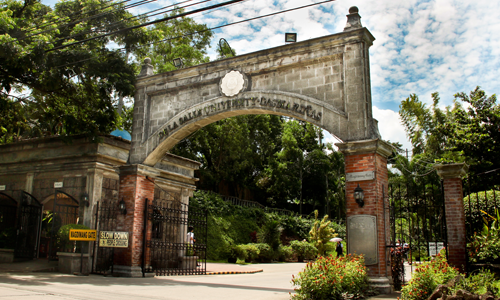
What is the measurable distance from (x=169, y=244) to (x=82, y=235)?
272cm

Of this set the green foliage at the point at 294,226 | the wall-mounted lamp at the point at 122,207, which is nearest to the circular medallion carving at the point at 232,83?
the wall-mounted lamp at the point at 122,207

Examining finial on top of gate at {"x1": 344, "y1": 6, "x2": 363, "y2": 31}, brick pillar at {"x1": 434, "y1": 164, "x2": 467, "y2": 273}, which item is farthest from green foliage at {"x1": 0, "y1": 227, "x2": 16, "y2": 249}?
brick pillar at {"x1": 434, "y1": 164, "x2": 467, "y2": 273}

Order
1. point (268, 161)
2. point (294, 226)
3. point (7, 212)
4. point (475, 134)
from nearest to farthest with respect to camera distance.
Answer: point (7, 212)
point (475, 134)
point (294, 226)
point (268, 161)

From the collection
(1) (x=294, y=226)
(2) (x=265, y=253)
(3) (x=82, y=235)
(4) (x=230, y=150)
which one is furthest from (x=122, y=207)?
(1) (x=294, y=226)

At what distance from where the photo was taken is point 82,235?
12.2 metres

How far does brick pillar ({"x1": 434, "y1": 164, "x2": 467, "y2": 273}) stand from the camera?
9555 millimetres

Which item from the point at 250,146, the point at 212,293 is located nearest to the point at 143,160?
the point at 212,293

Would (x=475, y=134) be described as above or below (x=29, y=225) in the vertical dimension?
above

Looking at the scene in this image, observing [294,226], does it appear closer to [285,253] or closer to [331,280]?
[285,253]

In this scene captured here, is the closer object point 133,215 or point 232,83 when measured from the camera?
point 232,83

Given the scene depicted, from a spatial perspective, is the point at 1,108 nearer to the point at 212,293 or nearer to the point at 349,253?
the point at 212,293

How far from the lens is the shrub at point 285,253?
24977mm

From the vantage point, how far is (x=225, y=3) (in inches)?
337

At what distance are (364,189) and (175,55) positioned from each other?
68.5 feet
